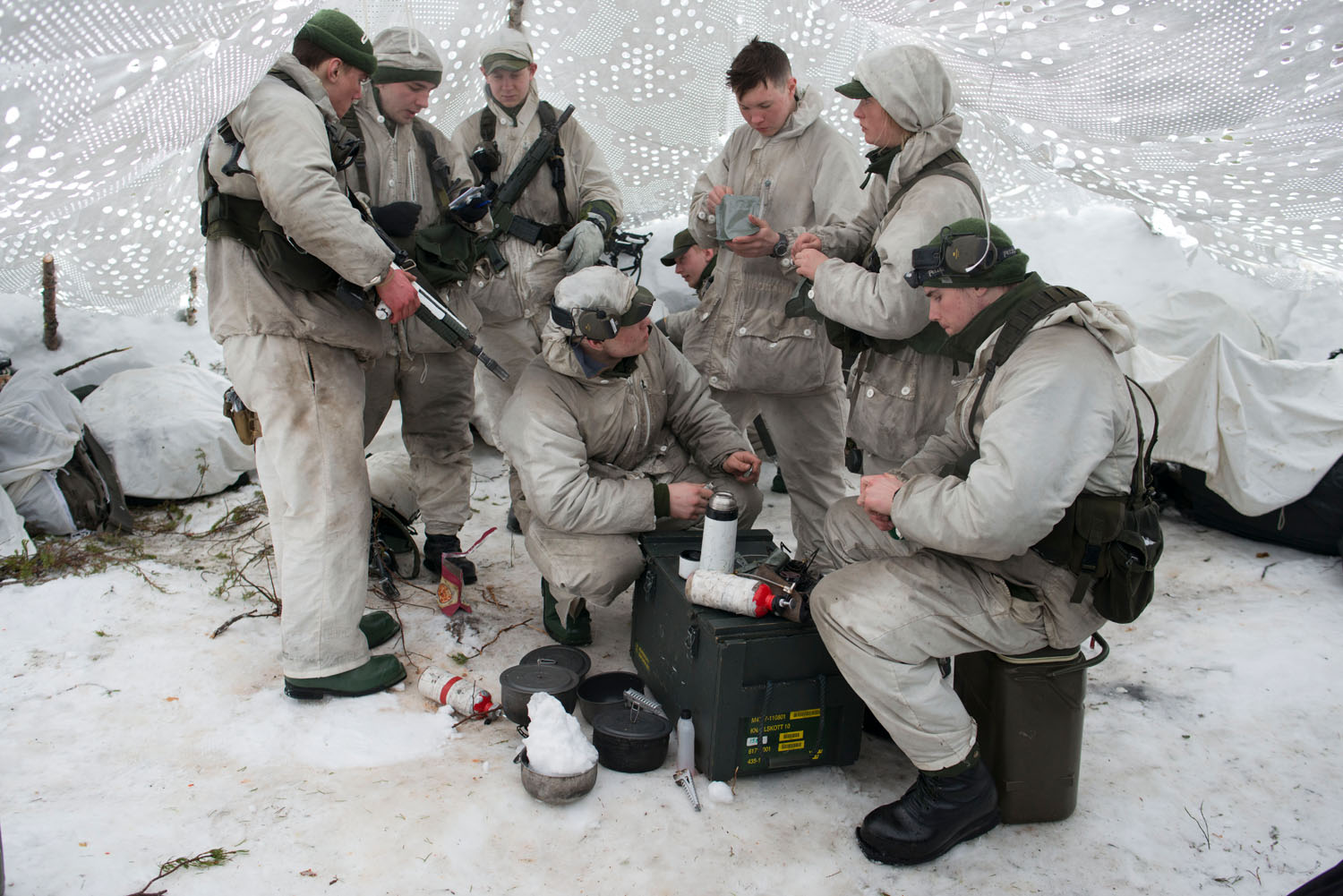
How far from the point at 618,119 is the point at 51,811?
458 cm

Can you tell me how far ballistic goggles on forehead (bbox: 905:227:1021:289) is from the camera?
2494mm

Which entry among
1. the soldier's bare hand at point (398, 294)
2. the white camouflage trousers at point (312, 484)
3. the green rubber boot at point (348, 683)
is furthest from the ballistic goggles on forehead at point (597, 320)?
the green rubber boot at point (348, 683)

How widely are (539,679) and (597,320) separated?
4.16ft

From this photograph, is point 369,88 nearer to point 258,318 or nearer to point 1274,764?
point 258,318

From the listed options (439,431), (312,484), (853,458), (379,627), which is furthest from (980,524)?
(853,458)

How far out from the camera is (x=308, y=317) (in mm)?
2963

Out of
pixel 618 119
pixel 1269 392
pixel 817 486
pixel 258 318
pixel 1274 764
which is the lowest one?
pixel 1274 764

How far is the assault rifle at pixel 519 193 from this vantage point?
4.21 m

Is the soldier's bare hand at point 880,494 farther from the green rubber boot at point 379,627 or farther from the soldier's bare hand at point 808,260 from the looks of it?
the green rubber boot at point 379,627

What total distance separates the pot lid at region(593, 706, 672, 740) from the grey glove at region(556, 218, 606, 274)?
2.14m

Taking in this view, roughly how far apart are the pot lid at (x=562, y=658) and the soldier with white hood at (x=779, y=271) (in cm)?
118

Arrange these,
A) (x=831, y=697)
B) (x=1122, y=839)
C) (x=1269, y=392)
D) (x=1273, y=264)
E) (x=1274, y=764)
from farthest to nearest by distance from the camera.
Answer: (x=1269, y=392), (x=1273, y=264), (x=1274, y=764), (x=831, y=697), (x=1122, y=839)

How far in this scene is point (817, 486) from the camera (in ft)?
13.7

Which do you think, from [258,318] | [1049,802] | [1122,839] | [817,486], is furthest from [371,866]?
[817,486]
